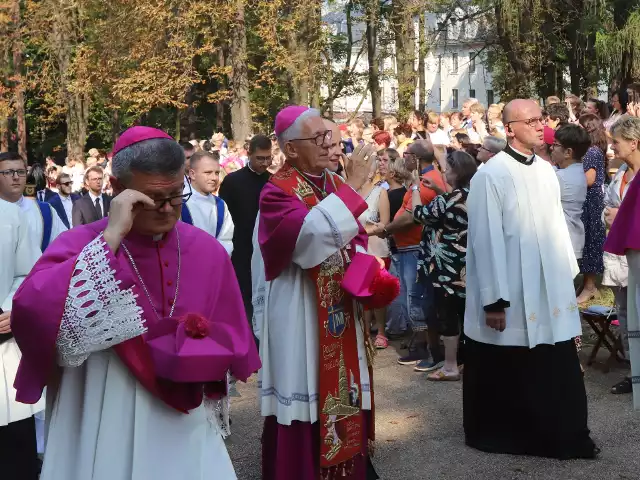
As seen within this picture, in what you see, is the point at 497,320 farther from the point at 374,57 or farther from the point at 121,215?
the point at 374,57

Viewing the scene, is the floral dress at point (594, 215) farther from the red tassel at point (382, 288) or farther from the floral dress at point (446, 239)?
the red tassel at point (382, 288)

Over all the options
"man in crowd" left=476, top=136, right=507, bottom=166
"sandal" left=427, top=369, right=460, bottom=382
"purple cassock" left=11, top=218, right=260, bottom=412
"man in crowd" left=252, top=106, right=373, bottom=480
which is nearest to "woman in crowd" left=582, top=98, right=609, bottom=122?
"man in crowd" left=476, top=136, right=507, bottom=166

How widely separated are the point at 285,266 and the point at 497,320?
165 centimetres

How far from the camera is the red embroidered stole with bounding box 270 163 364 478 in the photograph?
512 centimetres

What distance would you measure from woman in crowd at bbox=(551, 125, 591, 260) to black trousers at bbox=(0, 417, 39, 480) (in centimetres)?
547

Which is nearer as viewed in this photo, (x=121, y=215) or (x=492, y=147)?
(x=121, y=215)

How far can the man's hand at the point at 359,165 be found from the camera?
476cm

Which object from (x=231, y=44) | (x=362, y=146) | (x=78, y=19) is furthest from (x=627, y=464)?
(x=78, y=19)

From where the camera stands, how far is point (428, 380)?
338 inches

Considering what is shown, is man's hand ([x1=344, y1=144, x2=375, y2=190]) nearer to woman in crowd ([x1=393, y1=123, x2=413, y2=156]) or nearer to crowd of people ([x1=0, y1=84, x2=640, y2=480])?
crowd of people ([x1=0, y1=84, x2=640, y2=480])

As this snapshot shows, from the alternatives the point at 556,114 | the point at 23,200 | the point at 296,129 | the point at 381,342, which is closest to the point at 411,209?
the point at 381,342

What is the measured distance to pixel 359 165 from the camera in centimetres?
477

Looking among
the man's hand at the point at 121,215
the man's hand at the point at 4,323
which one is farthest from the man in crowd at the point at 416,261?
the man's hand at the point at 121,215

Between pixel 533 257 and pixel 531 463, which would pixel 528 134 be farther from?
pixel 531 463
